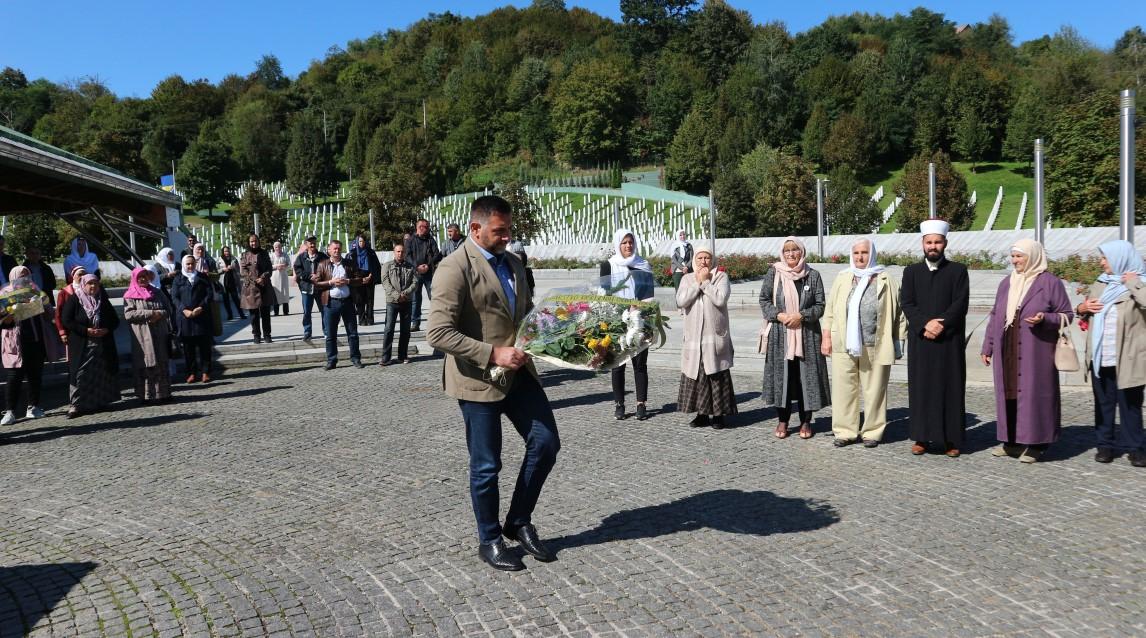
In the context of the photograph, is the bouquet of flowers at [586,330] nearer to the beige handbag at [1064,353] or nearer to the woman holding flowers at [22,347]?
the beige handbag at [1064,353]

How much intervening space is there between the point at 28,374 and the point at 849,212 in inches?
1791

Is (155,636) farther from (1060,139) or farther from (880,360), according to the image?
(1060,139)

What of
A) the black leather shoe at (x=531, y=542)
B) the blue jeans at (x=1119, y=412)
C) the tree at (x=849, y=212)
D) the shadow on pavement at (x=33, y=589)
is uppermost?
the tree at (x=849, y=212)

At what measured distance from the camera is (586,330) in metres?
5.00

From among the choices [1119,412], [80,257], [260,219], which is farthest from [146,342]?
[260,219]

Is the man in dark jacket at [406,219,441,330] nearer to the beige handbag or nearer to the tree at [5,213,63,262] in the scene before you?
the beige handbag

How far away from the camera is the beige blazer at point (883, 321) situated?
25.9 feet

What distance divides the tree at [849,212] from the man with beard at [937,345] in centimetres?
4392

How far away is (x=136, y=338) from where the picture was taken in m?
11.4

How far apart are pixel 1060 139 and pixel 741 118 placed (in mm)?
39755

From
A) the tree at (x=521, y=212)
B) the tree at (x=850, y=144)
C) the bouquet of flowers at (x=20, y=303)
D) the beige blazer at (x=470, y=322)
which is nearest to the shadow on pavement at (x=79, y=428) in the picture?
the bouquet of flowers at (x=20, y=303)

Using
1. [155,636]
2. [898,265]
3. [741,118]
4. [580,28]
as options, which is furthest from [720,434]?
[580,28]

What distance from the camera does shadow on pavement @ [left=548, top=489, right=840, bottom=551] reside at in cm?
550

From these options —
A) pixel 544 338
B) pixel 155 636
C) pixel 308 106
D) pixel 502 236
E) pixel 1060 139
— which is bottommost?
pixel 155 636
